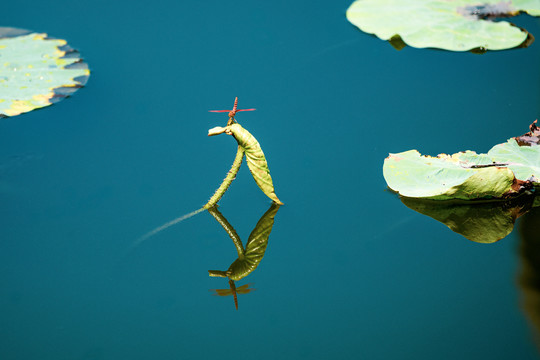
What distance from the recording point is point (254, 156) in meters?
2.46

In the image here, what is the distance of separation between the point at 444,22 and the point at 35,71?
2.96 meters

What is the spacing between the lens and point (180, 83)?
361 centimetres

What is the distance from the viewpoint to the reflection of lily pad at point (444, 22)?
3.96 metres

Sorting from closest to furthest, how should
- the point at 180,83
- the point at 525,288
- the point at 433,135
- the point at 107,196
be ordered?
1. the point at 525,288
2. the point at 107,196
3. the point at 433,135
4. the point at 180,83

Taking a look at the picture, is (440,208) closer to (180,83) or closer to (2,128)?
(180,83)

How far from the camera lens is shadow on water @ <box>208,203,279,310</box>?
7.87ft

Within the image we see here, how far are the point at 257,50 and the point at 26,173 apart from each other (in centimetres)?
185

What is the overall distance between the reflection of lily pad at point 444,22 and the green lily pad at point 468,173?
1.26 meters

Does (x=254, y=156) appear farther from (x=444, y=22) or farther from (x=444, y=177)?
(x=444, y=22)

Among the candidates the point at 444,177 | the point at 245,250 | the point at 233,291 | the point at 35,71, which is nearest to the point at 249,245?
the point at 245,250

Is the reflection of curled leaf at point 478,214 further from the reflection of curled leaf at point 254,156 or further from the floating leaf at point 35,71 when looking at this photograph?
the floating leaf at point 35,71

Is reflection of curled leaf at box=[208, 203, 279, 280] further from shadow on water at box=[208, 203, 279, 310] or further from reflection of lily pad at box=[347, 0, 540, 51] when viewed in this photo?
reflection of lily pad at box=[347, 0, 540, 51]

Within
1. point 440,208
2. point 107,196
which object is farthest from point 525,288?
point 107,196

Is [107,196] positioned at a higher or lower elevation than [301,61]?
lower
